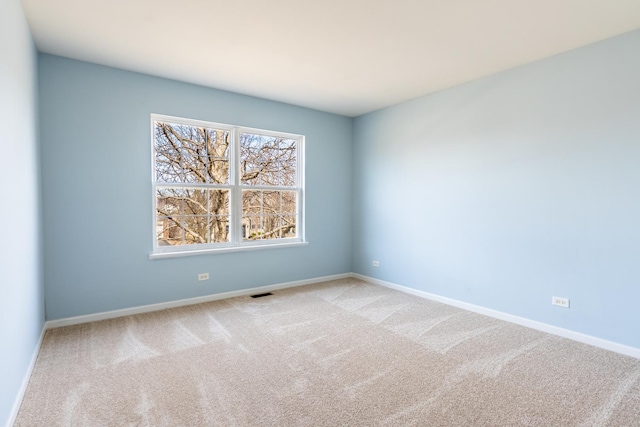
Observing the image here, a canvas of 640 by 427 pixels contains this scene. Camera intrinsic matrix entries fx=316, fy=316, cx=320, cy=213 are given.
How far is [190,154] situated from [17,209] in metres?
1.96

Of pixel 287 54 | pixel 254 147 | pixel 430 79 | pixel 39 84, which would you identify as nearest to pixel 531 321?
pixel 430 79

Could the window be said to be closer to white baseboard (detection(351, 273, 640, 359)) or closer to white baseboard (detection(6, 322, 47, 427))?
white baseboard (detection(6, 322, 47, 427))

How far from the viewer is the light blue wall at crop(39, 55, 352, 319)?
3023 mm

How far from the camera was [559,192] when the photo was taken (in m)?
2.92

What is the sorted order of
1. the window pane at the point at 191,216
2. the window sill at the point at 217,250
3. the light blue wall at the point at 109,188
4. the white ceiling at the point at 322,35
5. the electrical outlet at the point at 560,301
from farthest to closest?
1. the window pane at the point at 191,216
2. the window sill at the point at 217,250
3. the light blue wall at the point at 109,188
4. the electrical outlet at the point at 560,301
5. the white ceiling at the point at 322,35

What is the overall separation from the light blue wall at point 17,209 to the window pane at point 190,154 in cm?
111

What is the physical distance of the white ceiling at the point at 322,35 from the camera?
88.6 inches

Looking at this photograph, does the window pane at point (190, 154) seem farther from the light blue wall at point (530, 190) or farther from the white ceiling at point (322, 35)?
the light blue wall at point (530, 190)

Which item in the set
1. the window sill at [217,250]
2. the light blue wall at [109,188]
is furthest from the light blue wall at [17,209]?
the window sill at [217,250]

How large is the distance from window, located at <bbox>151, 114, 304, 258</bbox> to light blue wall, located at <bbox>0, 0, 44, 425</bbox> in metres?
1.11

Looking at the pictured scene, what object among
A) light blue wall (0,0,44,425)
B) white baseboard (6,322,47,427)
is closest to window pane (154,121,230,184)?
light blue wall (0,0,44,425)

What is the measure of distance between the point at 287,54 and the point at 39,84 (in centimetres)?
232

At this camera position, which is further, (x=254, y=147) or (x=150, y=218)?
(x=254, y=147)

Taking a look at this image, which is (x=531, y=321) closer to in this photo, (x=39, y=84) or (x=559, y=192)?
(x=559, y=192)
